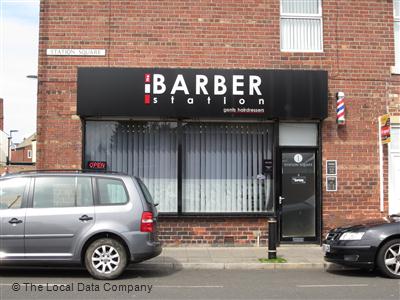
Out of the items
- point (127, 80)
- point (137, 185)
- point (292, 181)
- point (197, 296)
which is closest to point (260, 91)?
point (292, 181)

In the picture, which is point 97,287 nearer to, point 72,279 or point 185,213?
point 72,279

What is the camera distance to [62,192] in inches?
340

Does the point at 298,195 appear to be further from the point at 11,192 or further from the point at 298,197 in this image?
the point at 11,192

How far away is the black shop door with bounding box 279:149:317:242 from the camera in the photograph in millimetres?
12625

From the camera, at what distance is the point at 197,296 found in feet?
24.0

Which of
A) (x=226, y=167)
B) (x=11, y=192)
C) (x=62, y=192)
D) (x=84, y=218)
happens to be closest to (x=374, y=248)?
(x=226, y=167)

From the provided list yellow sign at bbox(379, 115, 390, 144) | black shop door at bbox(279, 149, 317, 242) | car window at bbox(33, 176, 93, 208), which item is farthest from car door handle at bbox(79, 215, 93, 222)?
yellow sign at bbox(379, 115, 390, 144)

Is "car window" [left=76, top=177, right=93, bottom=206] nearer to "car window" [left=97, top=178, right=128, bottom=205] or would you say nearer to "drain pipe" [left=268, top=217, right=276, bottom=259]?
"car window" [left=97, top=178, right=128, bottom=205]

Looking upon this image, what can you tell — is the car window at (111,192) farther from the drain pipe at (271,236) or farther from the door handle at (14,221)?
the drain pipe at (271,236)

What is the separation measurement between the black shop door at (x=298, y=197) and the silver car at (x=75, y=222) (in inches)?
191

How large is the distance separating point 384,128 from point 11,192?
859cm

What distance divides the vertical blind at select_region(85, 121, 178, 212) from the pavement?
1493mm

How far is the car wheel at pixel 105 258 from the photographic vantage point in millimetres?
8398

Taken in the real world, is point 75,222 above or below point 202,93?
below
